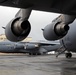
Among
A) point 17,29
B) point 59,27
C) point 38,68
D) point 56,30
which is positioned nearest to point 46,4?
point 17,29

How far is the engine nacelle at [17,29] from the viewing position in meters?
8.97

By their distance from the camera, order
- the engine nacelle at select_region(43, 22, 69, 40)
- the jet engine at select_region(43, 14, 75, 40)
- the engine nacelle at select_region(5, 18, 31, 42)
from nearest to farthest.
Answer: the engine nacelle at select_region(5, 18, 31, 42) → the jet engine at select_region(43, 14, 75, 40) → the engine nacelle at select_region(43, 22, 69, 40)

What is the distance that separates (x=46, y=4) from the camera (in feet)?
27.1

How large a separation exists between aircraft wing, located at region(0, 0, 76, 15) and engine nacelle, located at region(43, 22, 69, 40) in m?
1.21

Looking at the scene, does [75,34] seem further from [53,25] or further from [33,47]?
[33,47]

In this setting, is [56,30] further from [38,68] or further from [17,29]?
[38,68]

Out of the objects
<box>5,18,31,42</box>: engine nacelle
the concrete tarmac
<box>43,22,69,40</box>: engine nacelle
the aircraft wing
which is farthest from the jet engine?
the concrete tarmac

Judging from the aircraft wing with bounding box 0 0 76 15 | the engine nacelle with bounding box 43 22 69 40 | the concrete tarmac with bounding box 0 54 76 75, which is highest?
the aircraft wing with bounding box 0 0 76 15

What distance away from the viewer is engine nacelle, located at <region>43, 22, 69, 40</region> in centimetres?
1010

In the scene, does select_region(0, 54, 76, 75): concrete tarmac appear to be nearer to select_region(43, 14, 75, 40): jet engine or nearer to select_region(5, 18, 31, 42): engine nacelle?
select_region(43, 14, 75, 40): jet engine

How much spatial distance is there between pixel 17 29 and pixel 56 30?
7.24 feet

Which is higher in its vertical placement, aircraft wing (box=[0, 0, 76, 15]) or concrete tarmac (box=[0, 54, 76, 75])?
aircraft wing (box=[0, 0, 76, 15])

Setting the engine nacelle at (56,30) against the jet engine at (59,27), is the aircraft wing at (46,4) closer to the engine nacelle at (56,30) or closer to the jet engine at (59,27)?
the jet engine at (59,27)

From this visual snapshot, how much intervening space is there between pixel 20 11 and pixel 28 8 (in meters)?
0.64
